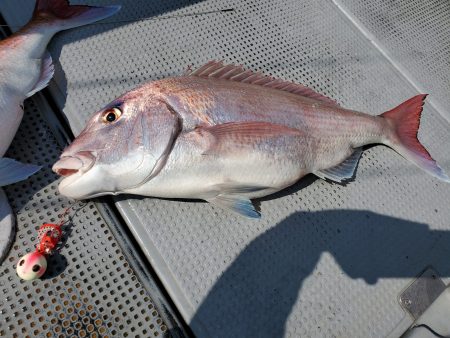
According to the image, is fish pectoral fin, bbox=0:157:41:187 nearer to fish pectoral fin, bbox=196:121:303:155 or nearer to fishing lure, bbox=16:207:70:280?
fishing lure, bbox=16:207:70:280

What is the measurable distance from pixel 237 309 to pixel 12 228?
3.75 feet

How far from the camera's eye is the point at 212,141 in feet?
5.71

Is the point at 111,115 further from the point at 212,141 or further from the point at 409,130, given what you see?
the point at 409,130

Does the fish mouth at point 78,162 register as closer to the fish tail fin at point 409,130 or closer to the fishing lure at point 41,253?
the fishing lure at point 41,253

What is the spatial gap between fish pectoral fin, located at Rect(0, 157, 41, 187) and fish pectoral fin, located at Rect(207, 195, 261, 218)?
2.93 ft

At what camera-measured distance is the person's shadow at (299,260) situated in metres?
1.78

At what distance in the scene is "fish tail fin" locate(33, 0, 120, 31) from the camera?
214 centimetres

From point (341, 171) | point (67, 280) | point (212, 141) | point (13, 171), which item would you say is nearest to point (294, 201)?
point (341, 171)

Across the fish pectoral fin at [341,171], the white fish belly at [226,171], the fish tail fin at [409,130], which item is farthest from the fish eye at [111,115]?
the fish tail fin at [409,130]

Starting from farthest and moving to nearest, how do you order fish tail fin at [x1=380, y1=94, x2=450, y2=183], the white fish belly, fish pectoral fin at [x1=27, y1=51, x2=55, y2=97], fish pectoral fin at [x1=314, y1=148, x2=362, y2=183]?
1. fish tail fin at [x1=380, y1=94, x2=450, y2=183]
2. fish pectoral fin at [x1=314, y1=148, x2=362, y2=183]
3. fish pectoral fin at [x1=27, y1=51, x2=55, y2=97]
4. the white fish belly

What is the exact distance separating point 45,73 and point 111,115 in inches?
24.4

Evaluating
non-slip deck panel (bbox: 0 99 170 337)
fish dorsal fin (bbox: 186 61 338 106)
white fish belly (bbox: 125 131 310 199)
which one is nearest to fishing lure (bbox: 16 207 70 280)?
non-slip deck panel (bbox: 0 99 170 337)

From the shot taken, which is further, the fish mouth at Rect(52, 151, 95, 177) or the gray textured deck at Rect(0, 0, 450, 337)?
the gray textured deck at Rect(0, 0, 450, 337)

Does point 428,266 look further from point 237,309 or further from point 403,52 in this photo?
point 403,52
